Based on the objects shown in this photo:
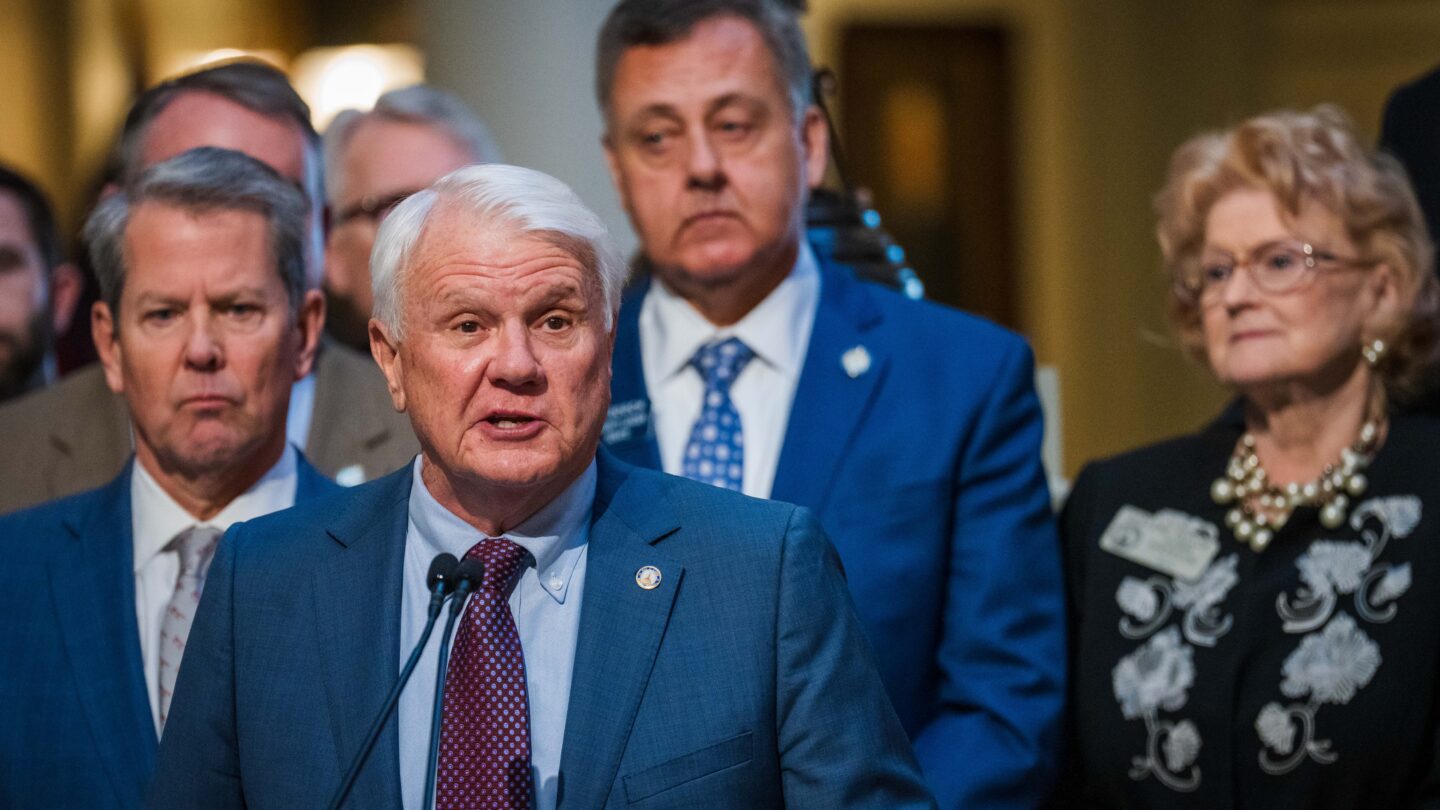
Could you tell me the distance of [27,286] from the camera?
152 inches

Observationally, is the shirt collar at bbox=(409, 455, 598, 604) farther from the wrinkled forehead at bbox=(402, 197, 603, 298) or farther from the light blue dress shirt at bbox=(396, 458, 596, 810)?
the wrinkled forehead at bbox=(402, 197, 603, 298)

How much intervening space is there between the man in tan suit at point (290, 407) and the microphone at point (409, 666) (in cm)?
101

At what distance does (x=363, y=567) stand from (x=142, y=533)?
0.67 m

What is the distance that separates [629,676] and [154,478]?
1.00 metres

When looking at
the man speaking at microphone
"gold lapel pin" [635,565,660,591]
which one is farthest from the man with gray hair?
"gold lapel pin" [635,565,660,591]

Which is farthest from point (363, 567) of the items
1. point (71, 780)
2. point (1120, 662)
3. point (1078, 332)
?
point (1078, 332)

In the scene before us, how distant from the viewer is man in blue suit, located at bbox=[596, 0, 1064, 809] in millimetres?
2787

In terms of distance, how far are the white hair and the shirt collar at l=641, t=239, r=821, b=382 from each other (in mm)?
1001

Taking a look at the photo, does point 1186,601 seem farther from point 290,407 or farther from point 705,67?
point 290,407

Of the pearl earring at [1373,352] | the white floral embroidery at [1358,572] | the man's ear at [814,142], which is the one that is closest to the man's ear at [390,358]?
the man's ear at [814,142]

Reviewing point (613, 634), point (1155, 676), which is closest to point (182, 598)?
point (613, 634)

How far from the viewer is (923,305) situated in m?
3.08

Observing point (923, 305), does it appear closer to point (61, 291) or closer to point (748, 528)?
point (748, 528)

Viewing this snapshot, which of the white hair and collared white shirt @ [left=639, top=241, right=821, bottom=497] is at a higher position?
the white hair
